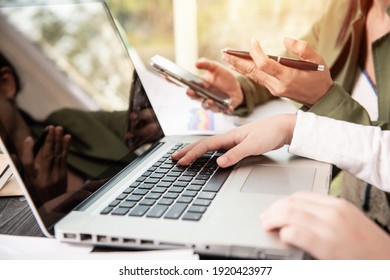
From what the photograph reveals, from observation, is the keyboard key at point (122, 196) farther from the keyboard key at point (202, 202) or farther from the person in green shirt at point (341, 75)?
the person in green shirt at point (341, 75)

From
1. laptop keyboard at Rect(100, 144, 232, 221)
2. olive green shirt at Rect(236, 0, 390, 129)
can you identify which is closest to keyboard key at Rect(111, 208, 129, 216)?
laptop keyboard at Rect(100, 144, 232, 221)

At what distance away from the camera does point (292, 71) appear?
25.5 inches

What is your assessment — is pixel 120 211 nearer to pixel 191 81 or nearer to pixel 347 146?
pixel 347 146

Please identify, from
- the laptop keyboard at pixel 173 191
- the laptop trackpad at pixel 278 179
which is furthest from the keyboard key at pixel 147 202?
the laptop trackpad at pixel 278 179

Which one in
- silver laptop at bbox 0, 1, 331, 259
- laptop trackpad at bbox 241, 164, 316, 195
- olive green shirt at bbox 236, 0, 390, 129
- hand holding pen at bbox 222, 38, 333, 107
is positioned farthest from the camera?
olive green shirt at bbox 236, 0, 390, 129

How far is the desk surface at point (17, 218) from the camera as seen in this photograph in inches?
19.4

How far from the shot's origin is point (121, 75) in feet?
2.23

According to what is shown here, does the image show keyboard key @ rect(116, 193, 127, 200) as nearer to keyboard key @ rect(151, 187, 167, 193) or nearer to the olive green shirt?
keyboard key @ rect(151, 187, 167, 193)

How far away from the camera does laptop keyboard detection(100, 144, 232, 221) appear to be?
434 mm

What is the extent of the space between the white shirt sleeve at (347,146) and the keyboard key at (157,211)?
217 mm

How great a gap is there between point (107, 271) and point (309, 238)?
0.19 metres

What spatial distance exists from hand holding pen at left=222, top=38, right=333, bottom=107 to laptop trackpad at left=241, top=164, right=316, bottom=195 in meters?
0.16

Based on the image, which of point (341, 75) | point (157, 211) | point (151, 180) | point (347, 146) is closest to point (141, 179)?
point (151, 180)

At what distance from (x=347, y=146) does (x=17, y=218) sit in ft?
1.43
